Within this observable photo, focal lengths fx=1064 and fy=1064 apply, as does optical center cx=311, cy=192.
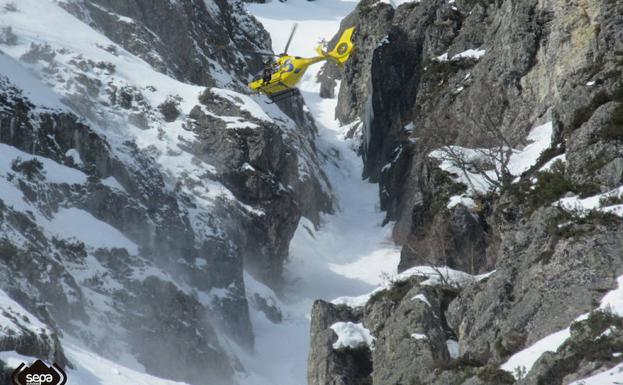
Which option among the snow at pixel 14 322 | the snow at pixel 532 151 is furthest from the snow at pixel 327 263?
the snow at pixel 14 322

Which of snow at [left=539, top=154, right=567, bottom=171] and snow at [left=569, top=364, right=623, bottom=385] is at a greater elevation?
snow at [left=539, top=154, right=567, bottom=171]

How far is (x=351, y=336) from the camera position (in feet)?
112

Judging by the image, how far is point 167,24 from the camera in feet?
292

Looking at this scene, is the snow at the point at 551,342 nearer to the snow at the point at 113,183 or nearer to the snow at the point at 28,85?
the snow at the point at 113,183

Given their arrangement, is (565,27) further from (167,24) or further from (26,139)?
(167,24)

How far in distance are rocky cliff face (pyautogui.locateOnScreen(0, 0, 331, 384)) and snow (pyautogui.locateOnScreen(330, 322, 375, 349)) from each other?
16262 millimetres

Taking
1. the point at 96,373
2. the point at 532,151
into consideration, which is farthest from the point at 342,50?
the point at 96,373

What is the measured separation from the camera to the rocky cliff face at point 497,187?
26.2 meters

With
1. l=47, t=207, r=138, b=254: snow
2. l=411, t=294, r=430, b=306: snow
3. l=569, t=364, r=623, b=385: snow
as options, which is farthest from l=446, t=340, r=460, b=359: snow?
l=47, t=207, r=138, b=254: snow

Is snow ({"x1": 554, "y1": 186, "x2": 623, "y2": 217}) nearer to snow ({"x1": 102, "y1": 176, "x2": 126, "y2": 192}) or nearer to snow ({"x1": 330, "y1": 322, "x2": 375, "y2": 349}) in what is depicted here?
snow ({"x1": 330, "y1": 322, "x2": 375, "y2": 349})

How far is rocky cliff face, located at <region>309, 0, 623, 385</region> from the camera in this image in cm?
2623

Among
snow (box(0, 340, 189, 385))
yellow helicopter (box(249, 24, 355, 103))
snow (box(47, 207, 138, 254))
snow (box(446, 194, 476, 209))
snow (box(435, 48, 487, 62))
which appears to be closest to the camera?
Answer: snow (box(0, 340, 189, 385))

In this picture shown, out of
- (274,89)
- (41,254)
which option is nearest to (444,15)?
(274,89)

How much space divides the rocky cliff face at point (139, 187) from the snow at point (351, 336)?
16.3 metres
